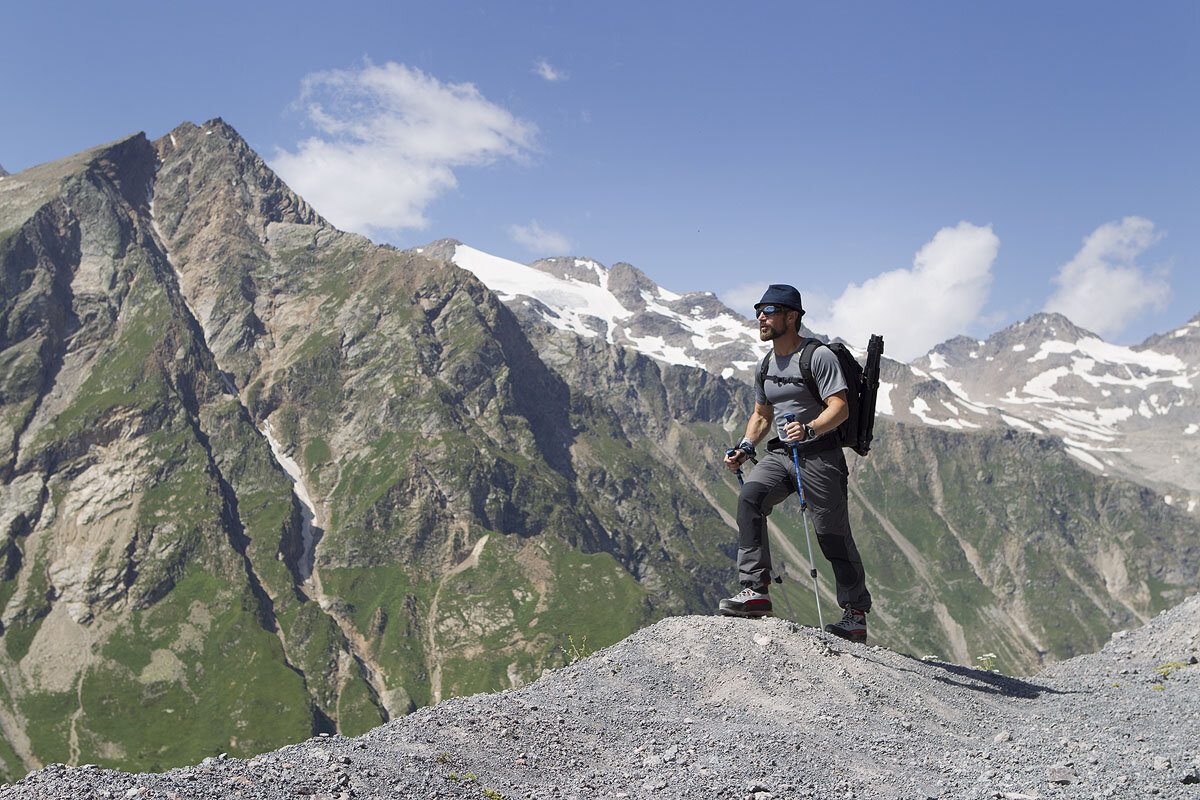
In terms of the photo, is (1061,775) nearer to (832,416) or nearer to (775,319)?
(832,416)

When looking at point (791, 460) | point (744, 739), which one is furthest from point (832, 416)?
point (744, 739)

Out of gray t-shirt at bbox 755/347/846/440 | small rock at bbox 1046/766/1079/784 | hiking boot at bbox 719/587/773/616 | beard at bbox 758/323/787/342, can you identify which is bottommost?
small rock at bbox 1046/766/1079/784

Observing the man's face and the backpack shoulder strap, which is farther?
the man's face

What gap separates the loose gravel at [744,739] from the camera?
8156 mm

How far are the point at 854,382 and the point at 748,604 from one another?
14.5 ft

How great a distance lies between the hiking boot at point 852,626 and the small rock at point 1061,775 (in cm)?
560

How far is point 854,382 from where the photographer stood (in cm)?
1340

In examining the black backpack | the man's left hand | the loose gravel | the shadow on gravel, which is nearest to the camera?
the loose gravel

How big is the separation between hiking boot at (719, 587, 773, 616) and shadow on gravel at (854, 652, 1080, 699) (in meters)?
1.96

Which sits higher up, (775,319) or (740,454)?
(775,319)

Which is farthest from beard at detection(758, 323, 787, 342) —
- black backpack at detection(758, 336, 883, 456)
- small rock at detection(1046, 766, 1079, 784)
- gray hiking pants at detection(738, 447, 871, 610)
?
small rock at detection(1046, 766, 1079, 784)

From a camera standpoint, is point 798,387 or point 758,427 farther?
point 758,427

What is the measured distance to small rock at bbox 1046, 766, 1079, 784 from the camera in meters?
8.52

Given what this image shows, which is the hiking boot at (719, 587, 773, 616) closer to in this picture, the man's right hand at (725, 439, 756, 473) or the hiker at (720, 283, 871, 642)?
the hiker at (720, 283, 871, 642)
